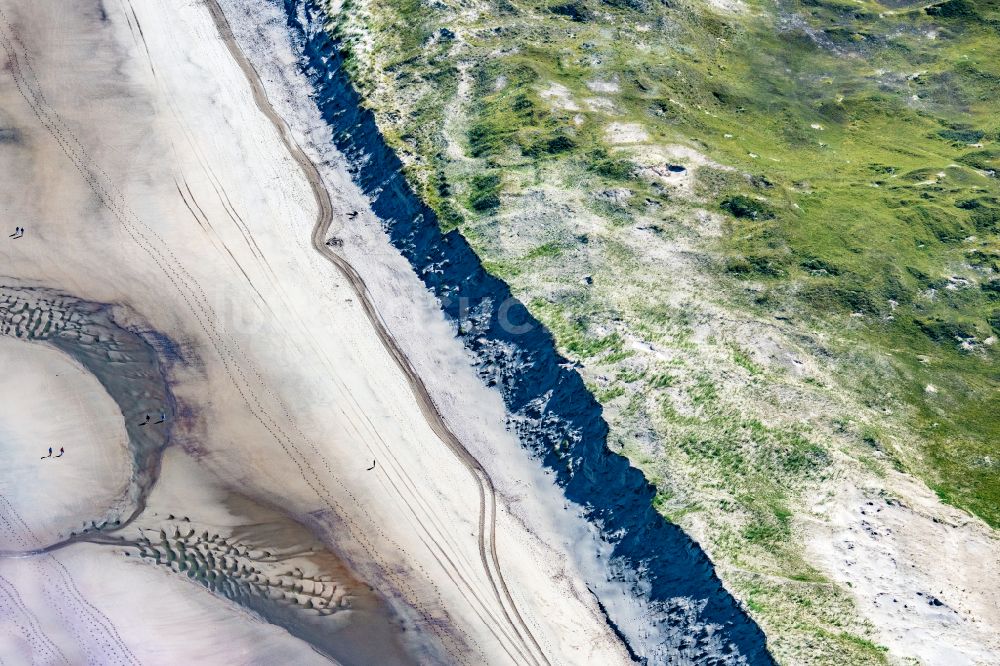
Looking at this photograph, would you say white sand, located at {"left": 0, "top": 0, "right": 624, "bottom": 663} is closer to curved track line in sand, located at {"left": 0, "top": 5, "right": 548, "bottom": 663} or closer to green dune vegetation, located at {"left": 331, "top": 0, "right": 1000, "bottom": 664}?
curved track line in sand, located at {"left": 0, "top": 5, "right": 548, "bottom": 663}

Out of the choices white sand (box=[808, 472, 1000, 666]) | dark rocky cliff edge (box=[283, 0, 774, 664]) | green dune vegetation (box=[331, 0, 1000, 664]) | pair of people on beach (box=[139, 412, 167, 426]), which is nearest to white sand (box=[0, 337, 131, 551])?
pair of people on beach (box=[139, 412, 167, 426])

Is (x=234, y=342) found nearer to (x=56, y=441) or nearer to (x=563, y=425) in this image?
(x=56, y=441)

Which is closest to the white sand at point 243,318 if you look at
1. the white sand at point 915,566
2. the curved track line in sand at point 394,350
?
the curved track line in sand at point 394,350

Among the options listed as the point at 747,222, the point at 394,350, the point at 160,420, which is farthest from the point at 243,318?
the point at 747,222

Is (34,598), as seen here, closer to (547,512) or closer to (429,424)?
(429,424)

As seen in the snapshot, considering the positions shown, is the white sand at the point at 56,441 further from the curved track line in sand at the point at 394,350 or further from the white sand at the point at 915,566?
the white sand at the point at 915,566

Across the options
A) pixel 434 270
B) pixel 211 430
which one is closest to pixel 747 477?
pixel 434 270
